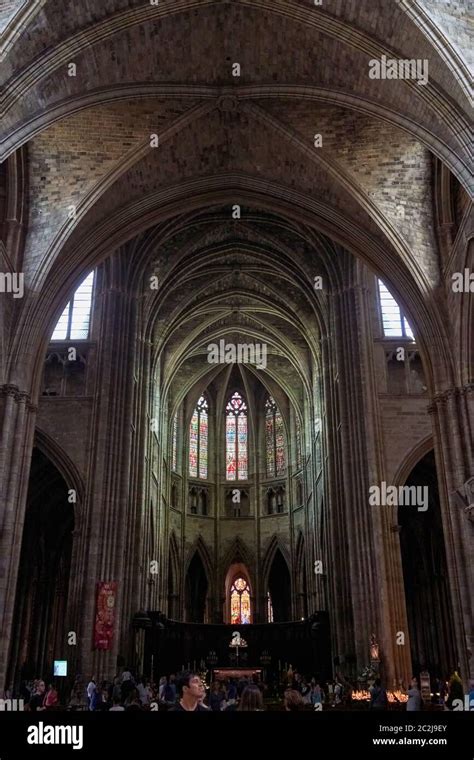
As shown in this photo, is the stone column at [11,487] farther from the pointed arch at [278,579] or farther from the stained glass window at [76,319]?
the pointed arch at [278,579]

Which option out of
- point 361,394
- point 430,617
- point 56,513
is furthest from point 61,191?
point 430,617

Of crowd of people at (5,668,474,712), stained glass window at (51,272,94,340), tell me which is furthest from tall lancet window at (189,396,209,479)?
crowd of people at (5,668,474,712)

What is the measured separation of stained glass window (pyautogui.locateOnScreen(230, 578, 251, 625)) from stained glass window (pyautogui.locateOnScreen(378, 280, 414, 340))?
74.4 ft

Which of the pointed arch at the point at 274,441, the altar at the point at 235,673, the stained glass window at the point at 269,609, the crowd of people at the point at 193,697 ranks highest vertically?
the pointed arch at the point at 274,441

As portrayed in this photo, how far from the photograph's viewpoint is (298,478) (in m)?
41.2

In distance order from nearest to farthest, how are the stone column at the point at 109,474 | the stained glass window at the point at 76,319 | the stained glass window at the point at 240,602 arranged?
the stone column at the point at 109,474 → the stained glass window at the point at 76,319 → the stained glass window at the point at 240,602

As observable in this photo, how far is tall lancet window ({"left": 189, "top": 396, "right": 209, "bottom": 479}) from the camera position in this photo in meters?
43.5

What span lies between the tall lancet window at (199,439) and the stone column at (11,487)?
2695 centimetres

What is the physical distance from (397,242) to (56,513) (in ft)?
74.2

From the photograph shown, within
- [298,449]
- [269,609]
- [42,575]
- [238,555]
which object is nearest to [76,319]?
[42,575]

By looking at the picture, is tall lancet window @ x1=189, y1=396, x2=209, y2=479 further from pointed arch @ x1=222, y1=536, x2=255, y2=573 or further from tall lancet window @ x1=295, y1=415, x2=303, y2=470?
tall lancet window @ x1=295, y1=415, x2=303, y2=470

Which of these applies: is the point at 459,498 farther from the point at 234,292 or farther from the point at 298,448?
the point at 298,448

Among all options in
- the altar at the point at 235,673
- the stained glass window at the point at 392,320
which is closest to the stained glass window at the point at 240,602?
the altar at the point at 235,673

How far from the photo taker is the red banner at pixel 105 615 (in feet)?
69.4
